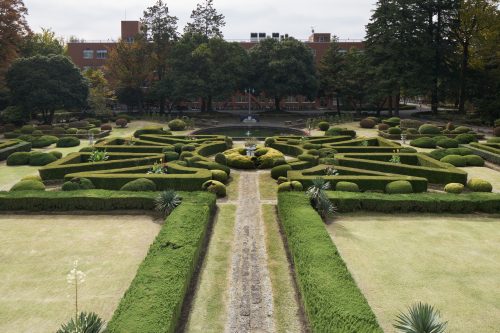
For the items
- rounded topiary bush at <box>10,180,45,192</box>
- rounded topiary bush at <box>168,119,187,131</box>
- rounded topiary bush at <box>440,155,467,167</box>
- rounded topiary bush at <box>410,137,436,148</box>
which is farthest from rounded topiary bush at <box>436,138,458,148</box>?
rounded topiary bush at <box>10,180,45,192</box>

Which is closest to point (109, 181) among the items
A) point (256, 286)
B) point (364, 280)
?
point (256, 286)

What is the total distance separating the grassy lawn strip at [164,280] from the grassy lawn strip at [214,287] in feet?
1.71

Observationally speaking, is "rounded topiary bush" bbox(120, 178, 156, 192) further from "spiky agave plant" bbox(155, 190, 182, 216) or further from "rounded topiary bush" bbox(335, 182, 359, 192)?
"rounded topiary bush" bbox(335, 182, 359, 192)

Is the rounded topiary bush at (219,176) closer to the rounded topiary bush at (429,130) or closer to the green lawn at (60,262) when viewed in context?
the green lawn at (60,262)

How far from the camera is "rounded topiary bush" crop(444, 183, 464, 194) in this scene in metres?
24.0

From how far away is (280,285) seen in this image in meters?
13.7

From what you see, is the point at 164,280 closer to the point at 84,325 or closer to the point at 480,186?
the point at 84,325

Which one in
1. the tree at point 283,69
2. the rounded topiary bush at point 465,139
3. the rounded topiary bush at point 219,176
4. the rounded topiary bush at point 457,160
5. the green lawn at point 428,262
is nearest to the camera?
the green lawn at point 428,262

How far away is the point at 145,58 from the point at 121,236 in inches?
2245

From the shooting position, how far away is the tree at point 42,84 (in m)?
A: 53.6

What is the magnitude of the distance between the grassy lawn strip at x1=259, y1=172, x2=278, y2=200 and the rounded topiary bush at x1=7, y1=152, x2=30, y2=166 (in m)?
19.5

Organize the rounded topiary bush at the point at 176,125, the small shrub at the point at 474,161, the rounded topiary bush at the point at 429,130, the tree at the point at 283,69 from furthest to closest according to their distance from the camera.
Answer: the tree at the point at 283,69, the rounded topiary bush at the point at 176,125, the rounded topiary bush at the point at 429,130, the small shrub at the point at 474,161

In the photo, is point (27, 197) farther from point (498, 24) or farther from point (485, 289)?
point (498, 24)

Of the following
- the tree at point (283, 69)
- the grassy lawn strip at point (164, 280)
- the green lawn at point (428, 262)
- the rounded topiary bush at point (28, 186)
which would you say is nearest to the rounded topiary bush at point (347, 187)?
the green lawn at point (428, 262)
